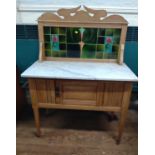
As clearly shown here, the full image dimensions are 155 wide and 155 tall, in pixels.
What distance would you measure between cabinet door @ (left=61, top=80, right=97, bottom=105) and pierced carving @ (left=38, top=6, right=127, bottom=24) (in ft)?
1.67

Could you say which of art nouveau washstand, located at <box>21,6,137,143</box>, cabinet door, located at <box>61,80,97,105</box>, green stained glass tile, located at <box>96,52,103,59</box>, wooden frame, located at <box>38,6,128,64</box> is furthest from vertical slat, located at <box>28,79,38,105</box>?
green stained glass tile, located at <box>96,52,103,59</box>

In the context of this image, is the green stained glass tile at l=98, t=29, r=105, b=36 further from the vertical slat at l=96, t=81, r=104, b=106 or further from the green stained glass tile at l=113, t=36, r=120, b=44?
the vertical slat at l=96, t=81, r=104, b=106

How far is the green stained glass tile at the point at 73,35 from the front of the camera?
1.43m

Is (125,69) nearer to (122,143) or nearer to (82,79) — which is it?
(82,79)

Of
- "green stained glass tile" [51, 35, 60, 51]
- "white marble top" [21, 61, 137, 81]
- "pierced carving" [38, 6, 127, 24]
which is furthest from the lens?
"green stained glass tile" [51, 35, 60, 51]

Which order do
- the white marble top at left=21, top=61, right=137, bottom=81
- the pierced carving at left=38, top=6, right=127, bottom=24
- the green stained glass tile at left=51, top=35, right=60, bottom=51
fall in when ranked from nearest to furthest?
the white marble top at left=21, top=61, right=137, bottom=81
the pierced carving at left=38, top=6, right=127, bottom=24
the green stained glass tile at left=51, top=35, right=60, bottom=51

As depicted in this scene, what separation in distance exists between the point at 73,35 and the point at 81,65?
26cm

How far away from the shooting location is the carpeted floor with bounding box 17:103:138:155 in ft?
4.60

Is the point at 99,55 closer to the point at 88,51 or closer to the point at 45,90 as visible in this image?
the point at 88,51

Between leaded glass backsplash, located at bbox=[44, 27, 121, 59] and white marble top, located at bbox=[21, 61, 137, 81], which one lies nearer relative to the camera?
white marble top, located at bbox=[21, 61, 137, 81]

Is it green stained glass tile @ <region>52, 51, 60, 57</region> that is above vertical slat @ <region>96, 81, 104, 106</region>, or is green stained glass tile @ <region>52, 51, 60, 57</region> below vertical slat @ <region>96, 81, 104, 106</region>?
above

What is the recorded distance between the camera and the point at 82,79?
118cm

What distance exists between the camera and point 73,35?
1449 millimetres

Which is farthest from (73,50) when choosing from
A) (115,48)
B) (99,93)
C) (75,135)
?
(75,135)
